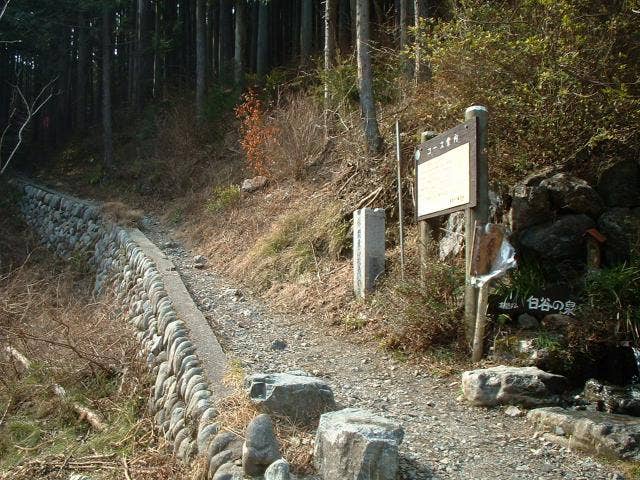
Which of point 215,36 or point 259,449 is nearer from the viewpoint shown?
point 259,449

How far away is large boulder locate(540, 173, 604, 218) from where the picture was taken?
6438 millimetres

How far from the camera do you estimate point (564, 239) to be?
6.43 metres

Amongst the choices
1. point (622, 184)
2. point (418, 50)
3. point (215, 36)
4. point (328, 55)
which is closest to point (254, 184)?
point (328, 55)

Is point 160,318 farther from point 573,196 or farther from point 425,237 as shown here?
point 573,196

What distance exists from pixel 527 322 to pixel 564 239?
3.13 feet

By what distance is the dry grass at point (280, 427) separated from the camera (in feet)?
13.0

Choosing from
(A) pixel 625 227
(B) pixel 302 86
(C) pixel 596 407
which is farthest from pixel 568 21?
(B) pixel 302 86

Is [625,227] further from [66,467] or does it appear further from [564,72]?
[66,467]

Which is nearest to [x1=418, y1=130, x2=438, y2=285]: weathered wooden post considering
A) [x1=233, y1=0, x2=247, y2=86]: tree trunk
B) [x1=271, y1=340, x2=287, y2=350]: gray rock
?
[x1=271, y1=340, x2=287, y2=350]: gray rock

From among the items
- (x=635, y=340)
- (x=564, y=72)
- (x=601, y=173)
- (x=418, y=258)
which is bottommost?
(x=635, y=340)

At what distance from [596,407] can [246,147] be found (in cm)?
971

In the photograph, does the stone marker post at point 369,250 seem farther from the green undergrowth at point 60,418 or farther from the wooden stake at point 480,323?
the green undergrowth at point 60,418

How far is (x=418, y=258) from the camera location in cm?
758

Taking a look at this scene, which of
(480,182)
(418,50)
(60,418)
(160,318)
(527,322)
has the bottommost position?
(60,418)
